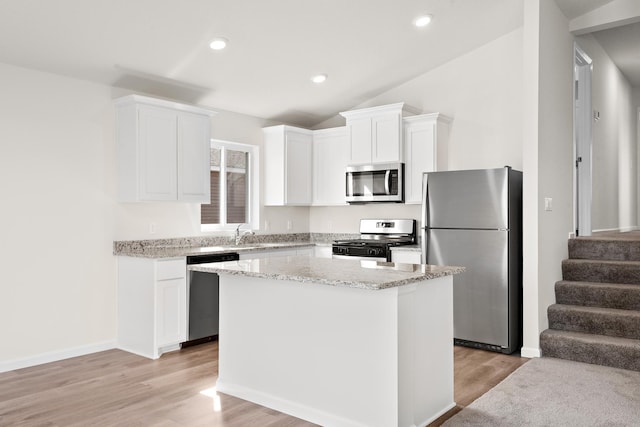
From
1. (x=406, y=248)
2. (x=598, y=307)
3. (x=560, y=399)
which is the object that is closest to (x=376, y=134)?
(x=406, y=248)

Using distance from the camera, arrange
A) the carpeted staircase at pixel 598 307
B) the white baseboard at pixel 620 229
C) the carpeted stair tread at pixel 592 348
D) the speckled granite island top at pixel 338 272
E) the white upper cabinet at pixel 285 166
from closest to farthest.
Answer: the speckled granite island top at pixel 338 272
the carpeted stair tread at pixel 592 348
the carpeted staircase at pixel 598 307
the white upper cabinet at pixel 285 166
the white baseboard at pixel 620 229

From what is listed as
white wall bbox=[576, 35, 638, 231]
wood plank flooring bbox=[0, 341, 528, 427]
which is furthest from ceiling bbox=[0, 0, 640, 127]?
wood plank flooring bbox=[0, 341, 528, 427]

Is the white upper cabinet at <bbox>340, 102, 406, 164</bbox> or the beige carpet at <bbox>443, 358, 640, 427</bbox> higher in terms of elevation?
the white upper cabinet at <bbox>340, 102, 406, 164</bbox>

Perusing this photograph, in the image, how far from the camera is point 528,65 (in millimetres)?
4352

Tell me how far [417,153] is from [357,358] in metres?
3.11

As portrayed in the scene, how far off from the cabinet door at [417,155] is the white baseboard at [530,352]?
1.81m

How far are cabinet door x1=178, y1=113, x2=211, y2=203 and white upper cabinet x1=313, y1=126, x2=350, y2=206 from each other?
1.61m

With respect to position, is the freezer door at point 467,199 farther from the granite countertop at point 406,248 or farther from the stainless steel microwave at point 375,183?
the stainless steel microwave at point 375,183

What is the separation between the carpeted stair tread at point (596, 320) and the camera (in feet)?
13.4

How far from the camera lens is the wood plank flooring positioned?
2975 mm

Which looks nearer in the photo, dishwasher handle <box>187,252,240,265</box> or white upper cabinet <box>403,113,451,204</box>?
dishwasher handle <box>187,252,240,265</box>

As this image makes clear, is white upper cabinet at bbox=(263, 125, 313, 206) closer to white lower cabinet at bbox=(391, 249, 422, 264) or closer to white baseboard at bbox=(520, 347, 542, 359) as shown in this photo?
white lower cabinet at bbox=(391, 249, 422, 264)

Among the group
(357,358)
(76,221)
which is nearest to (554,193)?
(357,358)

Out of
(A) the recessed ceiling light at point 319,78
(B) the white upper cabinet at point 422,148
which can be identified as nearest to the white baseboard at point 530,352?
(B) the white upper cabinet at point 422,148
